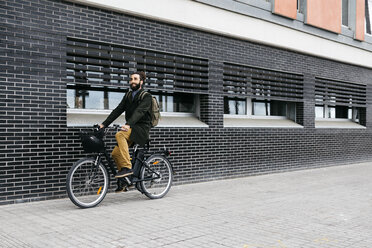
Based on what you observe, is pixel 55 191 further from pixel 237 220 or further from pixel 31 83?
pixel 237 220

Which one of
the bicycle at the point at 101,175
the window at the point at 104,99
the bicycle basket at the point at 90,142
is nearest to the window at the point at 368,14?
the window at the point at 104,99

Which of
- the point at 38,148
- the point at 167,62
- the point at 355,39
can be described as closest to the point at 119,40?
the point at 167,62

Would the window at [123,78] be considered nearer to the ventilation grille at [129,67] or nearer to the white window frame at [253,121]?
the ventilation grille at [129,67]

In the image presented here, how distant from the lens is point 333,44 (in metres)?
13.3

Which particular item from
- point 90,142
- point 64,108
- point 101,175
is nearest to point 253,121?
point 64,108

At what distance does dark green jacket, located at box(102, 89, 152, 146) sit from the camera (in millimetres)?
6473

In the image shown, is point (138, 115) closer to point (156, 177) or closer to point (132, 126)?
point (132, 126)

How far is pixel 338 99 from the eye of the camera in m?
13.7

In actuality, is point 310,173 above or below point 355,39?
below

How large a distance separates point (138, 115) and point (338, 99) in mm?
9142

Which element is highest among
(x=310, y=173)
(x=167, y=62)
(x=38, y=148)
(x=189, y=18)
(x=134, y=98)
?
(x=189, y=18)

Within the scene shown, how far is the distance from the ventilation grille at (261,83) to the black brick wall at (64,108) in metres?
0.21

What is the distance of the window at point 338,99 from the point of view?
13031 millimetres

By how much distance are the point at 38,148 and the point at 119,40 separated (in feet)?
8.07
